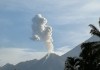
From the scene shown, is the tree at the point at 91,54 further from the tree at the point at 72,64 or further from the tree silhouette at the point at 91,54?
the tree at the point at 72,64

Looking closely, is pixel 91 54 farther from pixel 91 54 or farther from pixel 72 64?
pixel 72 64

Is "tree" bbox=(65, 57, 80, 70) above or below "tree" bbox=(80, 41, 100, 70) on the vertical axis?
above

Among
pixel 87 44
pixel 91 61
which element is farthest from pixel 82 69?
pixel 87 44

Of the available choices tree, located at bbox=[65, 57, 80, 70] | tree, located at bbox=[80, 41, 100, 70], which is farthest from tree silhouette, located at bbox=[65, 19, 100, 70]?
tree, located at bbox=[65, 57, 80, 70]

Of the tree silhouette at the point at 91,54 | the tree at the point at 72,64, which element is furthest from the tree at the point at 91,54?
the tree at the point at 72,64

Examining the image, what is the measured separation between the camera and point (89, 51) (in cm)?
4784

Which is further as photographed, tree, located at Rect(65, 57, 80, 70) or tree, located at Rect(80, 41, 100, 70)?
tree, located at Rect(65, 57, 80, 70)

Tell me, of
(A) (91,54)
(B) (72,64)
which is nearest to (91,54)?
(A) (91,54)

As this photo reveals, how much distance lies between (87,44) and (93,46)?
2.74 feet

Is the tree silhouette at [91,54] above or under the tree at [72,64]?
under

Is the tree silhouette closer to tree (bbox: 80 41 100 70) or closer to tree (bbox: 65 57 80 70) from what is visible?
tree (bbox: 80 41 100 70)

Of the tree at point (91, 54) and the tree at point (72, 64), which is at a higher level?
the tree at point (72, 64)

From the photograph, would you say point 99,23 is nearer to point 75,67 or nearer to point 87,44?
point 87,44

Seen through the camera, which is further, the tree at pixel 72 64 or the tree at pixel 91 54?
the tree at pixel 72 64
